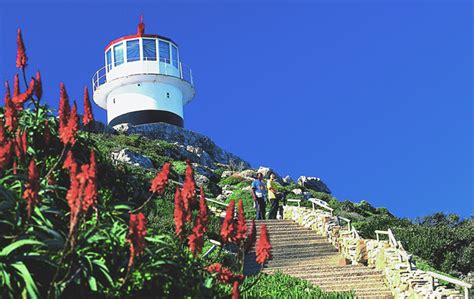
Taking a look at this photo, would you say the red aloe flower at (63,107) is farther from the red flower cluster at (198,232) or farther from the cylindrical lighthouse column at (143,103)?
the cylindrical lighthouse column at (143,103)

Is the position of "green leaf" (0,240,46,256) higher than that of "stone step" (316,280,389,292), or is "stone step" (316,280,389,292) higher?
"stone step" (316,280,389,292)

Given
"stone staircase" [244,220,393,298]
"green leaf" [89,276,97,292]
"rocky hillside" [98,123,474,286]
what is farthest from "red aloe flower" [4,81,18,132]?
"rocky hillside" [98,123,474,286]

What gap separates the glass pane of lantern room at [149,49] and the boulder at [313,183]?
457 inches

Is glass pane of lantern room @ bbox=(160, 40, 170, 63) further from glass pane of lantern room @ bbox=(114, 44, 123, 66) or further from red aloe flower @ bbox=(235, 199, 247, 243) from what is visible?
red aloe flower @ bbox=(235, 199, 247, 243)

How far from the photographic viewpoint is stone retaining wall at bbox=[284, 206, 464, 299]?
44.3 ft

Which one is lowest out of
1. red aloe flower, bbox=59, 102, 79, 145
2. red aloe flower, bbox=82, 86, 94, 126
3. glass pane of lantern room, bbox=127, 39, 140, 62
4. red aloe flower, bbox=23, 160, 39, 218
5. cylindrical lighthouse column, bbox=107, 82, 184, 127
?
red aloe flower, bbox=23, 160, 39, 218

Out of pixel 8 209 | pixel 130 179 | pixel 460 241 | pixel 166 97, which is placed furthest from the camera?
pixel 166 97

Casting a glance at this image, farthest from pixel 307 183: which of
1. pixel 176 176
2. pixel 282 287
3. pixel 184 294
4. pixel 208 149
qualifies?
pixel 184 294

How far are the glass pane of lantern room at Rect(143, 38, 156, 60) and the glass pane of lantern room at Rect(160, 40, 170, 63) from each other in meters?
0.47

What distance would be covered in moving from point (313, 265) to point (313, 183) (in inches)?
966

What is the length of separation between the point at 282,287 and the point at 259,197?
822cm

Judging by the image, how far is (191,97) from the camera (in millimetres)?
47500

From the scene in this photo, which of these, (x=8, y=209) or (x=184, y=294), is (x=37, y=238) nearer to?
(x=8, y=209)

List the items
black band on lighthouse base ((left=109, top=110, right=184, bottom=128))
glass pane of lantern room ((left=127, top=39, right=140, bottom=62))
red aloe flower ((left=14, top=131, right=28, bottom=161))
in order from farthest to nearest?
1. black band on lighthouse base ((left=109, top=110, right=184, bottom=128))
2. glass pane of lantern room ((left=127, top=39, right=140, bottom=62))
3. red aloe flower ((left=14, top=131, right=28, bottom=161))
